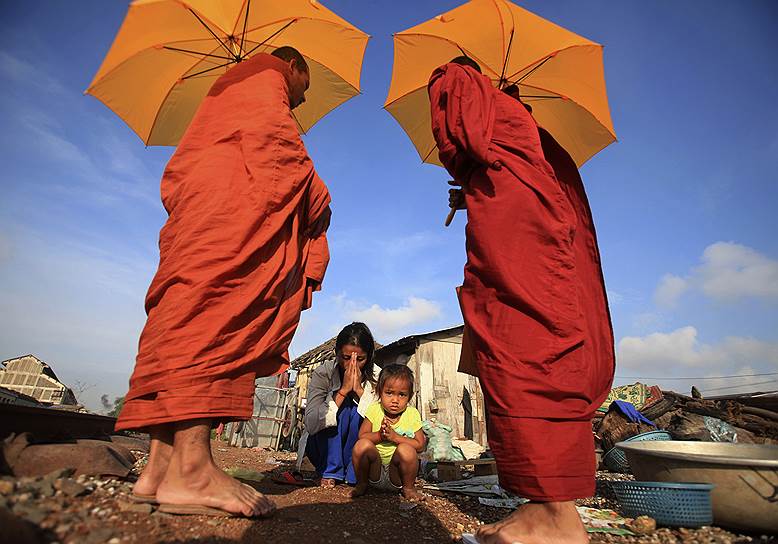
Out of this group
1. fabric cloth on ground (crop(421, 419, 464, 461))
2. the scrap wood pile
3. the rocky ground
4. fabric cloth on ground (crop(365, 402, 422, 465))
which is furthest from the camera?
fabric cloth on ground (crop(421, 419, 464, 461))

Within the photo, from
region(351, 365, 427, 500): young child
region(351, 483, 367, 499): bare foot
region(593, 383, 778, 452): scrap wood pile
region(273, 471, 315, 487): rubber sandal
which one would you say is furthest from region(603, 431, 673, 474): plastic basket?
region(273, 471, 315, 487): rubber sandal

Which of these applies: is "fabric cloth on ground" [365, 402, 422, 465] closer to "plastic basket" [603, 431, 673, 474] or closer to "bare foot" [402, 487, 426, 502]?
"bare foot" [402, 487, 426, 502]

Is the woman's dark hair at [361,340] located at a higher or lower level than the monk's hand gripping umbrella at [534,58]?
lower

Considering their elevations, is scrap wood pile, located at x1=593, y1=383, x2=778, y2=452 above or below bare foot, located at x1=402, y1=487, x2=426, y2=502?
above

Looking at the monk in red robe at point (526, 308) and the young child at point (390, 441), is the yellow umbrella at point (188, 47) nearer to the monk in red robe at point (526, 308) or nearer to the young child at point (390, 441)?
the monk in red robe at point (526, 308)

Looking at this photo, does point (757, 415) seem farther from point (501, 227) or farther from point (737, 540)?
point (501, 227)

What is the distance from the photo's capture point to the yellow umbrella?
3.14 metres

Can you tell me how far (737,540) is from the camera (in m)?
2.56

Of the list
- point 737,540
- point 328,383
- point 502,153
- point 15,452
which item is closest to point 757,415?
point 737,540

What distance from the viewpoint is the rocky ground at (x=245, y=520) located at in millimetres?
1228

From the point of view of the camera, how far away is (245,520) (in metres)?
1.79

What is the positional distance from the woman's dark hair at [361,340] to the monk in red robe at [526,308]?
2.12m

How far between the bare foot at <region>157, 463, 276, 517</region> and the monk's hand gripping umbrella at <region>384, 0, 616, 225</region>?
14.1 feet

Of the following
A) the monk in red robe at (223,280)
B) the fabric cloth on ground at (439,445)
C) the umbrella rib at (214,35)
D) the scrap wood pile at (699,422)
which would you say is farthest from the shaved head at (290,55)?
the scrap wood pile at (699,422)
